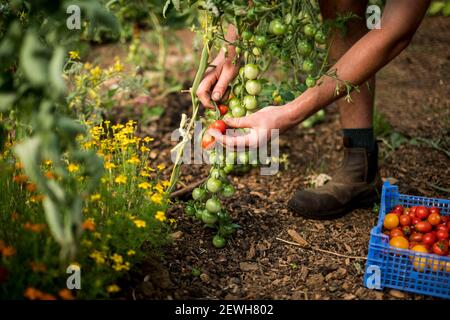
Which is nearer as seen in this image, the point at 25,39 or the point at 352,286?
the point at 25,39

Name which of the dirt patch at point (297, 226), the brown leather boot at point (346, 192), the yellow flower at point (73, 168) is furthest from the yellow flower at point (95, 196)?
the brown leather boot at point (346, 192)

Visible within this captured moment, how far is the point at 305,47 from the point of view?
6.78 feet

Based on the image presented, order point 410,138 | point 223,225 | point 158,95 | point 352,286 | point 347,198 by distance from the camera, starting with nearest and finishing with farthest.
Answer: point 352,286
point 223,225
point 347,198
point 410,138
point 158,95

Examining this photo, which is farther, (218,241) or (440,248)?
(218,241)

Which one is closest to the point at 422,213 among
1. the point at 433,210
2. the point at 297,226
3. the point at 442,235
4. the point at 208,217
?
the point at 433,210

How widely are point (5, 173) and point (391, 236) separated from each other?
1511 millimetres

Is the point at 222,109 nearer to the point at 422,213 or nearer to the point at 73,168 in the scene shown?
the point at 73,168

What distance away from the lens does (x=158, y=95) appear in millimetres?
3775

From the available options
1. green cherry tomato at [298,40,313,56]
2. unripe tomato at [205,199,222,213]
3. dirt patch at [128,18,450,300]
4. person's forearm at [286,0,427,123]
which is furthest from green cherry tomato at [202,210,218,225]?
green cherry tomato at [298,40,313,56]

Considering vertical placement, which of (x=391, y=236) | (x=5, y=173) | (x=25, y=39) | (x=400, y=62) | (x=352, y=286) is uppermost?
(x=400, y=62)

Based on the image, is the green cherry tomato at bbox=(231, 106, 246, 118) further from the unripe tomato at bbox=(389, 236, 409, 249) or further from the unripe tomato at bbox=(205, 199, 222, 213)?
the unripe tomato at bbox=(389, 236, 409, 249)

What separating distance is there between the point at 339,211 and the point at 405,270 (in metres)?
0.71
